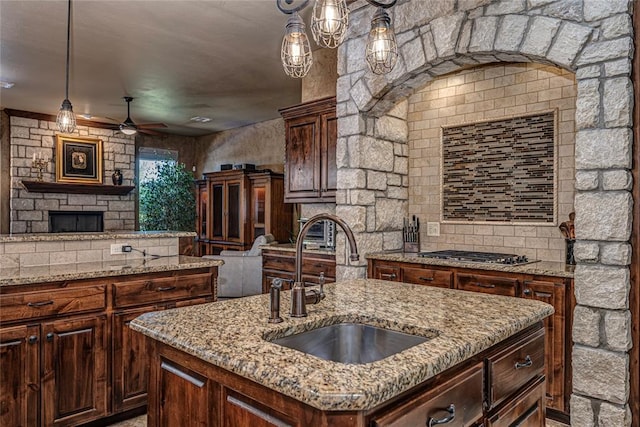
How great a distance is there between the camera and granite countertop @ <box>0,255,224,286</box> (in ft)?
7.76

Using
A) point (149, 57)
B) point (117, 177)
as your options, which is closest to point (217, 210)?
point (117, 177)

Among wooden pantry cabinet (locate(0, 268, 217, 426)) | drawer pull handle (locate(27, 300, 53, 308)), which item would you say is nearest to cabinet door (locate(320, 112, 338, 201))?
wooden pantry cabinet (locate(0, 268, 217, 426))

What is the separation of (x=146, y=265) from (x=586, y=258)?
267cm

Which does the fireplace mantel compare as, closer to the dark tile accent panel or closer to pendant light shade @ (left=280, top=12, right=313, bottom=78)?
the dark tile accent panel

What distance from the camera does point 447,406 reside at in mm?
1194

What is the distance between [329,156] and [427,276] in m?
1.57

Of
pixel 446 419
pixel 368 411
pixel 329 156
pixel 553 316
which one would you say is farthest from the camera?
pixel 329 156

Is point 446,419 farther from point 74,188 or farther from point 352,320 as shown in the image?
point 74,188

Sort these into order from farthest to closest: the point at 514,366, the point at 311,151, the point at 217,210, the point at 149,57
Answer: the point at 217,210 < the point at 149,57 < the point at 311,151 < the point at 514,366

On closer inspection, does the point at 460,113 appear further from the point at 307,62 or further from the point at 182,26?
the point at 182,26

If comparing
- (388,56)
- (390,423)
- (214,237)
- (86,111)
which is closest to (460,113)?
(388,56)

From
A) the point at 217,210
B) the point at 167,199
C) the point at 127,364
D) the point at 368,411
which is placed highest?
the point at 167,199

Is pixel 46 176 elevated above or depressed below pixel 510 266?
above

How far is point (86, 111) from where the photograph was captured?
761 centimetres
